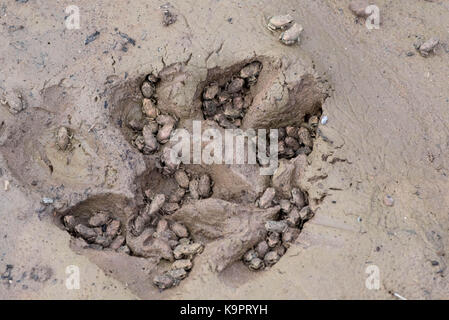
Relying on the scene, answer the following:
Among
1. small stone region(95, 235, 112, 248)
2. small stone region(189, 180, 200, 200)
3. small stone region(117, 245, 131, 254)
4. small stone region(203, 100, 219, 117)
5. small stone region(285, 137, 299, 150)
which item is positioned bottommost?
small stone region(117, 245, 131, 254)

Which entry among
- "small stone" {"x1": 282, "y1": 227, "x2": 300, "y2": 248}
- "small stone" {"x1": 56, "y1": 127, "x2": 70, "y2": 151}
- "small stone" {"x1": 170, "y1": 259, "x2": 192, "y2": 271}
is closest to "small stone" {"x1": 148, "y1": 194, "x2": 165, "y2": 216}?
"small stone" {"x1": 170, "y1": 259, "x2": 192, "y2": 271}

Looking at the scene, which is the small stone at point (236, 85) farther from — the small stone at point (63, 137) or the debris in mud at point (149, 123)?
the small stone at point (63, 137)

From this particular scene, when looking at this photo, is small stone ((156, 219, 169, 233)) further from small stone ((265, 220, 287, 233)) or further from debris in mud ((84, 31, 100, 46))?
debris in mud ((84, 31, 100, 46))

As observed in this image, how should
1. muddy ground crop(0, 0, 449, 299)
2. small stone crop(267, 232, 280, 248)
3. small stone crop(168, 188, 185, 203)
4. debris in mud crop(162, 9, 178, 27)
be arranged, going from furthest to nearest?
debris in mud crop(162, 9, 178, 27)
small stone crop(168, 188, 185, 203)
small stone crop(267, 232, 280, 248)
muddy ground crop(0, 0, 449, 299)

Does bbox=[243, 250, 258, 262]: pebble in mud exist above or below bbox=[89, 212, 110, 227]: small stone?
below

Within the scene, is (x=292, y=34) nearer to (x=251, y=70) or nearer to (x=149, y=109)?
(x=251, y=70)

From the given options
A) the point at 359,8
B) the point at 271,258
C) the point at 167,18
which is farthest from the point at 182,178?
the point at 359,8

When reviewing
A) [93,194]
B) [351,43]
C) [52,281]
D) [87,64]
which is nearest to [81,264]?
[52,281]

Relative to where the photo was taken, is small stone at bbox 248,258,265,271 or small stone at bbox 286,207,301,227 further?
small stone at bbox 286,207,301,227
